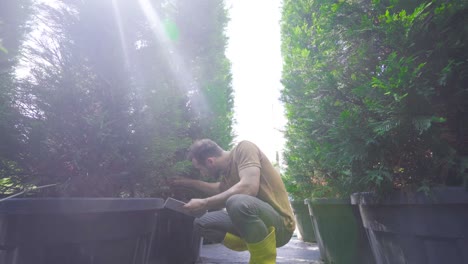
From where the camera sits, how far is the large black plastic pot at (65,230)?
1338 mm

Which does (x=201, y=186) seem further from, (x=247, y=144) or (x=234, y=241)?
(x=247, y=144)

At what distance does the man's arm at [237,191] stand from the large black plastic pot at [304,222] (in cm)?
281

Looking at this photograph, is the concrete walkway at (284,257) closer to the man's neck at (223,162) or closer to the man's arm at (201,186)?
the man's arm at (201,186)

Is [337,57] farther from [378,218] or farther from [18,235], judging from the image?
[18,235]

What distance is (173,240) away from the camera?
287cm

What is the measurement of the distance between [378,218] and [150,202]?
1.23 m

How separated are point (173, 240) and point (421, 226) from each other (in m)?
2.03

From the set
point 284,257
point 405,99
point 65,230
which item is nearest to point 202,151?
point 65,230

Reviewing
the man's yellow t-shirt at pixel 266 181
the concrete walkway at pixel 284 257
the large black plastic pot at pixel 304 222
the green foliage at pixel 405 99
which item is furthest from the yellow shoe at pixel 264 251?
the large black plastic pot at pixel 304 222

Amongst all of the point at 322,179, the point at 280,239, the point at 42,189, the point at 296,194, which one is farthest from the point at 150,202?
the point at 296,194

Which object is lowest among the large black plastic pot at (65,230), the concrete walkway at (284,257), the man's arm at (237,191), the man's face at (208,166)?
the concrete walkway at (284,257)

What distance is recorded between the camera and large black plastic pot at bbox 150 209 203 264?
2.57 meters

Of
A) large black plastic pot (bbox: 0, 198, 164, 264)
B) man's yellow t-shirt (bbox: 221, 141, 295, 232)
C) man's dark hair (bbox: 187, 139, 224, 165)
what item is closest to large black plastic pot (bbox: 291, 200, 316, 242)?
man's yellow t-shirt (bbox: 221, 141, 295, 232)

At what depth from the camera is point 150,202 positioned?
174cm
